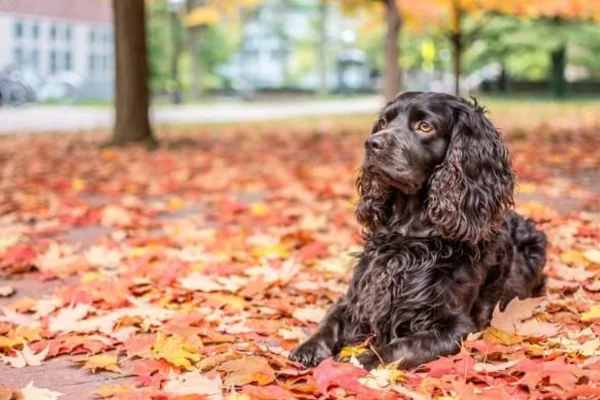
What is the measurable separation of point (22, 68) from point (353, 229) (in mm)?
37396

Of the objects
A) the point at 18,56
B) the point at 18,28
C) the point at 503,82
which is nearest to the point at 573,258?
the point at 503,82

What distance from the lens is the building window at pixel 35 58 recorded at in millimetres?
47222

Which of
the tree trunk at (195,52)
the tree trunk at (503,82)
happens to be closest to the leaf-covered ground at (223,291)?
the tree trunk at (195,52)

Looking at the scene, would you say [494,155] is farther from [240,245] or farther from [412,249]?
[240,245]

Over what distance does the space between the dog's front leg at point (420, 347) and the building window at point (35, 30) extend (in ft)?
152

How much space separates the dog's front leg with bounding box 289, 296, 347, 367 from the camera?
4.02 metres

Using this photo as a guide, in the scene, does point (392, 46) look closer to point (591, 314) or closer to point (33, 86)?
point (591, 314)

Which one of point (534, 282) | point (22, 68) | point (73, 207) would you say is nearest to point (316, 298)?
point (534, 282)

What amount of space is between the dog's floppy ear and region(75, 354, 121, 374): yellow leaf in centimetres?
162

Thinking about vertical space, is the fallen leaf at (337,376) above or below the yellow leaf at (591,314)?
below

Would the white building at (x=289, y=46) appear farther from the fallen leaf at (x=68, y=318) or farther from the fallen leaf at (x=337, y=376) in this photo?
the fallen leaf at (x=337, y=376)

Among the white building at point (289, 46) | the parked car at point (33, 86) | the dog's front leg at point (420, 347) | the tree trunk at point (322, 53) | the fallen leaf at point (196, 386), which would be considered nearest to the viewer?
the fallen leaf at point (196, 386)

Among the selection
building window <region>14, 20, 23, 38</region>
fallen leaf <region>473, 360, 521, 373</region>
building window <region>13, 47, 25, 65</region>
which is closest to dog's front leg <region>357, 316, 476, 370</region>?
fallen leaf <region>473, 360, 521, 373</region>

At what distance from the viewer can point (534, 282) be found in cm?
482
